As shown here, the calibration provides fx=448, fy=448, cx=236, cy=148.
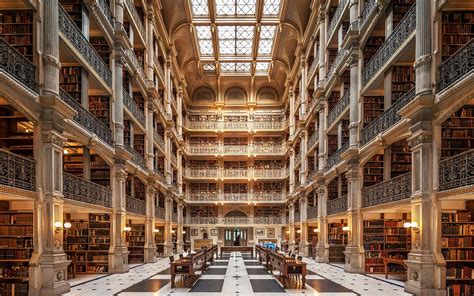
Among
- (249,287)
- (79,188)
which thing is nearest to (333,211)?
(249,287)

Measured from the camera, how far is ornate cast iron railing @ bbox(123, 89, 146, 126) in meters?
18.2

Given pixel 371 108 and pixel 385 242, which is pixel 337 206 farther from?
pixel 371 108

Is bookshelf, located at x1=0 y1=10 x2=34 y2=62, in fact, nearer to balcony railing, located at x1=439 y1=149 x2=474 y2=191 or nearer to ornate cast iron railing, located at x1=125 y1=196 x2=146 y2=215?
ornate cast iron railing, located at x1=125 y1=196 x2=146 y2=215

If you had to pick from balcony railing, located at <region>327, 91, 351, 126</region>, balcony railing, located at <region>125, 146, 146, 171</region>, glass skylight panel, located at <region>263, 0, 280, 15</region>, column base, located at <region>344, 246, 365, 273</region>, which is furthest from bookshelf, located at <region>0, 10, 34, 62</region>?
glass skylight panel, located at <region>263, 0, 280, 15</region>

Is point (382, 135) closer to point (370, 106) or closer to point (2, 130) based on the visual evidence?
point (370, 106)

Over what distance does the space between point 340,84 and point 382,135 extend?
22.3 feet

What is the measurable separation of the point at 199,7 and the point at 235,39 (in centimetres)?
503

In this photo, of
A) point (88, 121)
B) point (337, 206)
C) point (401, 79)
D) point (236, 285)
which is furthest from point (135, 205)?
point (401, 79)

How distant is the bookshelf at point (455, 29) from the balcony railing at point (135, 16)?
12.8 m

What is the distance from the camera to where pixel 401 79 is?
1360 centimetres

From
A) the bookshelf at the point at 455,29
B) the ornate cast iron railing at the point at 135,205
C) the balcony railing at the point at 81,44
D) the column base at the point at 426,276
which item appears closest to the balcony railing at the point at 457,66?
the bookshelf at the point at 455,29

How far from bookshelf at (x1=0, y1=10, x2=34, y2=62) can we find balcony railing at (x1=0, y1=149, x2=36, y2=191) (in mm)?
2487

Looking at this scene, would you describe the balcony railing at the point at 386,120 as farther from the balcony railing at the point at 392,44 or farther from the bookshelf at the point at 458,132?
the balcony railing at the point at 392,44

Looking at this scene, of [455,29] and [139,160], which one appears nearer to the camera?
[455,29]
